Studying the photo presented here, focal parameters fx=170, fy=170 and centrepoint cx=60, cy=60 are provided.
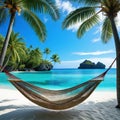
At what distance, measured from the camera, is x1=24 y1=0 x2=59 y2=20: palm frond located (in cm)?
360

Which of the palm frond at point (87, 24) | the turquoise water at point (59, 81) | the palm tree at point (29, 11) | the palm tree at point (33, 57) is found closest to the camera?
the palm tree at point (29, 11)

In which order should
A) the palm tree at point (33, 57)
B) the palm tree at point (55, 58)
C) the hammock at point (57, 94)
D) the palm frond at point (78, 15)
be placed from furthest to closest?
the palm tree at point (55, 58) → the palm tree at point (33, 57) → the palm frond at point (78, 15) → the hammock at point (57, 94)

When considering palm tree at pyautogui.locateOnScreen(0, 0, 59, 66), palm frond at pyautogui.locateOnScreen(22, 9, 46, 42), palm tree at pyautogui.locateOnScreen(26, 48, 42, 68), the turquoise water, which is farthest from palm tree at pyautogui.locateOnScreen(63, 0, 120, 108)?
palm tree at pyautogui.locateOnScreen(26, 48, 42, 68)

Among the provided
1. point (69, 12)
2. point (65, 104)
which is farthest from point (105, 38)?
point (65, 104)

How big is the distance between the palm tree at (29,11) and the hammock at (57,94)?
34.3 inches

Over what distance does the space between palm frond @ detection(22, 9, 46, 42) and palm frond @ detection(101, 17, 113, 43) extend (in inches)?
62.1

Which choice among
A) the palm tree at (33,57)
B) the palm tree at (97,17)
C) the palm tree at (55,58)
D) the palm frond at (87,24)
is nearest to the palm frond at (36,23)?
the palm tree at (97,17)

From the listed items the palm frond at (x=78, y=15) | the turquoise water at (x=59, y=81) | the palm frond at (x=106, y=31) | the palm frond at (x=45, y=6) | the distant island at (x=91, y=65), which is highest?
the palm frond at (x=45, y=6)

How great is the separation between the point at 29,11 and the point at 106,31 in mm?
2065

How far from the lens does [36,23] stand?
4098mm

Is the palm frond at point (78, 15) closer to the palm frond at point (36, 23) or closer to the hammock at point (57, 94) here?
the palm frond at point (36, 23)

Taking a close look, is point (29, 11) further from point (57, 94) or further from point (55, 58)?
point (55, 58)

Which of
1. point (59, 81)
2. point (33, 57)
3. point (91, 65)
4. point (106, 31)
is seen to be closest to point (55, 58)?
point (33, 57)

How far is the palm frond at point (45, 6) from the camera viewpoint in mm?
3596
